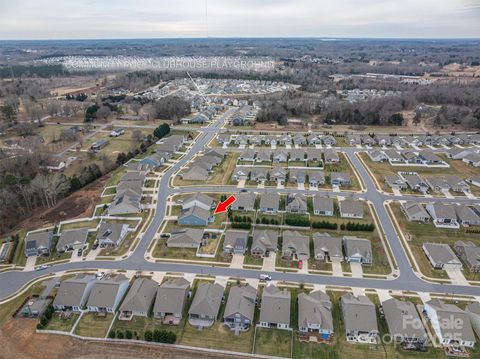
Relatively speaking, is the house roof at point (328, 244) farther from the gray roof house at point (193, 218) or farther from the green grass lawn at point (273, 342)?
the gray roof house at point (193, 218)

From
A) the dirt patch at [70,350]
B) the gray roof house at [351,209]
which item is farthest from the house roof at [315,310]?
the gray roof house at [351,209]

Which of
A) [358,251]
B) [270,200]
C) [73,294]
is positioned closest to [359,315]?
[358,251]

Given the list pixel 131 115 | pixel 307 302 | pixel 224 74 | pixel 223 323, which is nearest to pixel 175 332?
pixel 223 323

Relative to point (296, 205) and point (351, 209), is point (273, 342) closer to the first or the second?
point (296, 205)

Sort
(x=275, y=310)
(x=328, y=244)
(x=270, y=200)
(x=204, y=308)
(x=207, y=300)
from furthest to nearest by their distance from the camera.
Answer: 1. (x=270, y=200)
2. (x=328, y=244)
3. (x=207, y=300)
4. (x=204, y=308)
5. (x=275, y=310)

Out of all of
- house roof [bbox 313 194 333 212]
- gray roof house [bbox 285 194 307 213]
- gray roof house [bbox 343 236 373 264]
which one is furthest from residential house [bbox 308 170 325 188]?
gray roof house [bbox 343 236 373 264]
